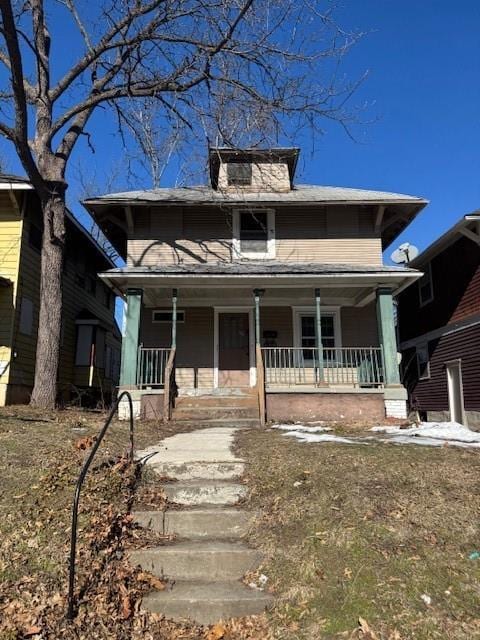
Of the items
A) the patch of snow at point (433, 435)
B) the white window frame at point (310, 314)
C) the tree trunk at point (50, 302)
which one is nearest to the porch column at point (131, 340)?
the tree trunk at point (50, 302)

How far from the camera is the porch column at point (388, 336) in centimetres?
1223

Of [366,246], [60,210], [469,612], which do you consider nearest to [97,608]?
[469,612]

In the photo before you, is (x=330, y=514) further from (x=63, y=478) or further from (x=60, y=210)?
(x=60, y=210)

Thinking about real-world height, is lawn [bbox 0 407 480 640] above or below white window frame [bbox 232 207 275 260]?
below

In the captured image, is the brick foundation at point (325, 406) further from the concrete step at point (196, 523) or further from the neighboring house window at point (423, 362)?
the concrete step at point (196, 523)

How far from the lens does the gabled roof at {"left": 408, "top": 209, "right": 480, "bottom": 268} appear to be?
13.0 m

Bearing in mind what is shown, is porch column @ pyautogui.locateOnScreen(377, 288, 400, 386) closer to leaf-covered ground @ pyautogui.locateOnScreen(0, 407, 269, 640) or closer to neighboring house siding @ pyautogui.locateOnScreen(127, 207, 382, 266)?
neighboring house siding @ pyautogui.locateOnScreen(127, 207, 382, 266)

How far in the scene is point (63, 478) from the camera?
5.18 meters

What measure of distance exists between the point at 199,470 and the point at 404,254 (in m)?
14.8

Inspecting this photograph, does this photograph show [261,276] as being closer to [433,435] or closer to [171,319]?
[171,319]

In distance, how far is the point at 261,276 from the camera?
1257cm

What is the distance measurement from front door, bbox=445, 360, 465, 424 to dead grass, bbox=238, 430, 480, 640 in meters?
9.61

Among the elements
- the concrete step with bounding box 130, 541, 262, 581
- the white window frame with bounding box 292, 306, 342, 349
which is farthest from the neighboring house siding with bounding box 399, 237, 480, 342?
the concrete step with bounding box 130, 541, 262, 581

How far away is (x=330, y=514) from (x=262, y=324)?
10232 mm
